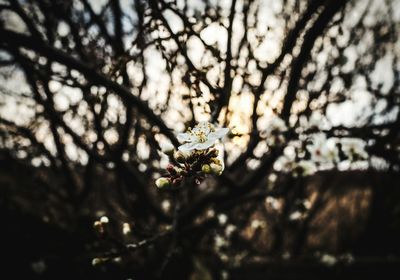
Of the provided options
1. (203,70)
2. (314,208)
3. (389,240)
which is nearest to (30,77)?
(203,70)

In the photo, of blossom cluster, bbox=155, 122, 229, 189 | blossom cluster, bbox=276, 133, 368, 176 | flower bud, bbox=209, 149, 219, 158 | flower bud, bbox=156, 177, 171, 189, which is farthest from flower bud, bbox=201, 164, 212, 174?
blossom cluster, bbox=276, 133, 368, 176

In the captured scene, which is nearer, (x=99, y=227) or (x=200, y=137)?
(x=200, y=137)

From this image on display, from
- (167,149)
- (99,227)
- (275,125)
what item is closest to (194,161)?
(167,149)

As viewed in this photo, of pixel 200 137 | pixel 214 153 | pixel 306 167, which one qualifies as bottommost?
pixel 214 153

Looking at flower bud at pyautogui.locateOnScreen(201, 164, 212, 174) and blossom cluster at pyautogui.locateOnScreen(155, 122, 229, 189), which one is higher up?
blossom cluster at pyautogui.locateOnScreen(155, 122, 229, 189)

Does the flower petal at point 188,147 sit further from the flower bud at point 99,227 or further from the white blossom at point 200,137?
the flower bud at point 99,227

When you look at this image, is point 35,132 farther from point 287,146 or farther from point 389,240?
point 389,240

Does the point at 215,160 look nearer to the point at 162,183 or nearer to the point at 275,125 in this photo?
the point at 162,183

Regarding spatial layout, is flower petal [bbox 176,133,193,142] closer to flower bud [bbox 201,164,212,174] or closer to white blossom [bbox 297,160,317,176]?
flower bud [bbox 201,164,212,174]
